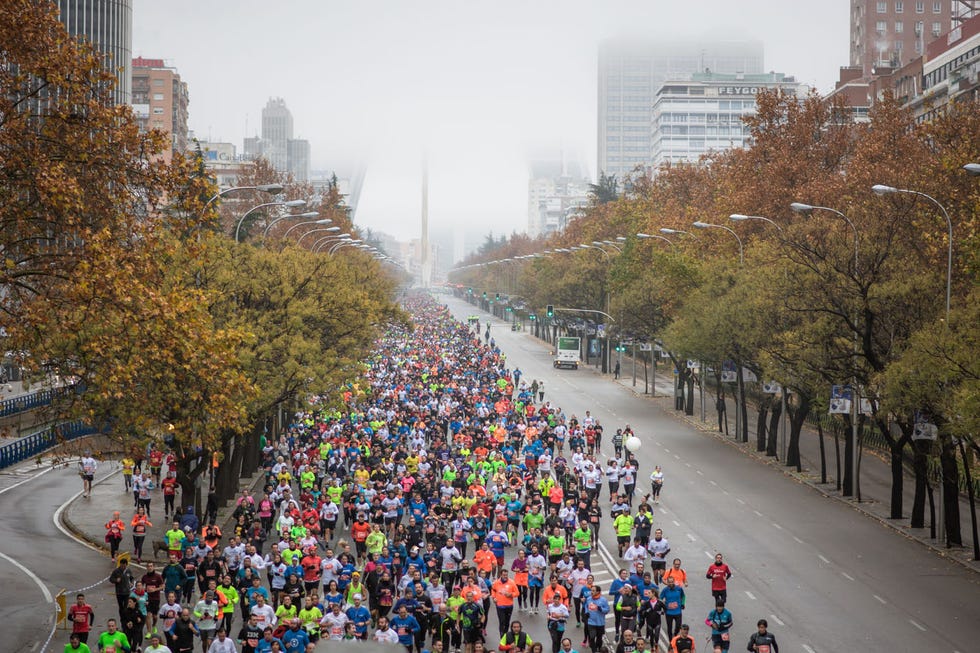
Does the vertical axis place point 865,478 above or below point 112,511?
above

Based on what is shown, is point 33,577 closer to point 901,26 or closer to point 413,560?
point 413,560

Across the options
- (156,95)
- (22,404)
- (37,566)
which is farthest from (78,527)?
(156,95)

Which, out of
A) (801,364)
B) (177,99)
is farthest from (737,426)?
(177,99)

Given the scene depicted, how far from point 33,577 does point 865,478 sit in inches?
1073

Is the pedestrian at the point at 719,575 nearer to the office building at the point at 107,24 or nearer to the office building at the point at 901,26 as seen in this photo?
the office building at the point at 107,24

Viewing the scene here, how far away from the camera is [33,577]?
85.8 ft

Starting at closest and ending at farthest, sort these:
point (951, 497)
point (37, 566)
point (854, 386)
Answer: point (37, 566), point (951, 497), point (854, 386)

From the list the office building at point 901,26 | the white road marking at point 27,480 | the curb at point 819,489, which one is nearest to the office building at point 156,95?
the office building at point 901,26

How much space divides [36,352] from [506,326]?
141m

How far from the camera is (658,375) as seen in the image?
3447 inches

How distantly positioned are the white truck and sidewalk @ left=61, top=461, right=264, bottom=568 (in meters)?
50.4

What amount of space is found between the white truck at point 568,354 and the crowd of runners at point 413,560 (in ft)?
154

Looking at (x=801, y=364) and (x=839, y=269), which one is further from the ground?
(x=839, y=269)

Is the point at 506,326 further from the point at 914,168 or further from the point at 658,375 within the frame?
the point at 914,168
